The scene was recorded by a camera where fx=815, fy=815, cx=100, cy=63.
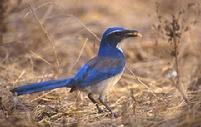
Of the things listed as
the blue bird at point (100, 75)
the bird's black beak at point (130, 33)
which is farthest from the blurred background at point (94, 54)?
the bird's black beak at point (130, 33)

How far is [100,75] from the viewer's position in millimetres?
7305

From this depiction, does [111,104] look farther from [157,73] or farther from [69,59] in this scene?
[69,59]

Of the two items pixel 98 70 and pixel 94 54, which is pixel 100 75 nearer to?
pixel 98 70

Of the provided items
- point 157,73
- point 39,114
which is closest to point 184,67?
point 157,73

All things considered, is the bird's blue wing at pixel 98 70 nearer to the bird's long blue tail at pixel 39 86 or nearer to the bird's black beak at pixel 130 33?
the bird's long blue tail at pixel 39 86

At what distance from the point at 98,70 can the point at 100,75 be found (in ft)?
0.16

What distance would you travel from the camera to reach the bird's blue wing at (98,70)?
7.20m

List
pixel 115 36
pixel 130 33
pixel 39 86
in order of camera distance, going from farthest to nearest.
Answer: pixel 115 36, pixel 130 33, pixel 39 86

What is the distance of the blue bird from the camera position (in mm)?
7078

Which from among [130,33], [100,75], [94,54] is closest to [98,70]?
[100,75]

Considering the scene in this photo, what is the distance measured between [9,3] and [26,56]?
0.91 m

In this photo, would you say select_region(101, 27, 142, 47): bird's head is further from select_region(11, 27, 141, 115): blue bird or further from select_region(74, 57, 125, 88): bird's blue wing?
select_region(74, 57, 125, 88): bird's blue wing

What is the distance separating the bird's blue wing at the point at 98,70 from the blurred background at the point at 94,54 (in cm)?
32

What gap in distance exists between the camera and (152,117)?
6.95 meters
